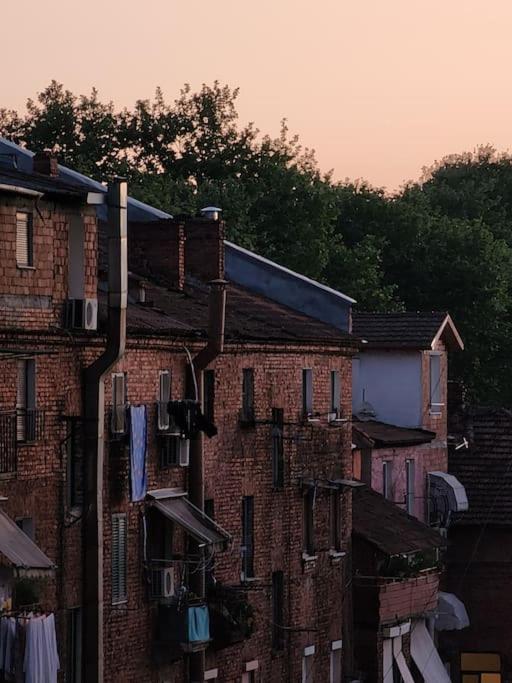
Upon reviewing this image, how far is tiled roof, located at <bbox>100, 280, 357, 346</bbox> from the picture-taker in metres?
45.1

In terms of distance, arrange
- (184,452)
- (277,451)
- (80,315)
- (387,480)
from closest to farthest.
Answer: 1. (80,315)
2. (184,452)
3. (277,451)
4. (387,480)

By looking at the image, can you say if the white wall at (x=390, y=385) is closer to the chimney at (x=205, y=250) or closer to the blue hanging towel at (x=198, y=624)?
the chimney at (x=205, y=250)

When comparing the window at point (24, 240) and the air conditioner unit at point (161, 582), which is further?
the air conditioner unit at point (161, 582)

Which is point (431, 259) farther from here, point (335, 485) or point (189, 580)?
point (189, 580)

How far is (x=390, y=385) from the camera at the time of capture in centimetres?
6544

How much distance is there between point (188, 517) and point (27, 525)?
593cm

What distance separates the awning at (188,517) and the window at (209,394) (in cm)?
235

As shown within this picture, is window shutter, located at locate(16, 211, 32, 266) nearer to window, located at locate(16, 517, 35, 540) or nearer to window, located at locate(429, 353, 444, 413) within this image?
window, located at locate(16, 517, 35, 540)

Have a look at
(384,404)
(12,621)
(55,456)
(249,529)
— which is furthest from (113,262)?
(384,404)

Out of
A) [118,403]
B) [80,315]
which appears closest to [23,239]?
[80,315]

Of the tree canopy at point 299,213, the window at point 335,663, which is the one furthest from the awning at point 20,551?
the tree canopy at point 299,213

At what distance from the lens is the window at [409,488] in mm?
63438

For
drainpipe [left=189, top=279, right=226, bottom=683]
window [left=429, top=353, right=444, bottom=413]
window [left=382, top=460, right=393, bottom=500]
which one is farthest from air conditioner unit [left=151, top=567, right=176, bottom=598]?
window [left=429, top=353, right=444, bottom=413]

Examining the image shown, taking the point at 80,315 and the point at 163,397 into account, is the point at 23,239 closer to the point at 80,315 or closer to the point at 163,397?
the point at 80,315
